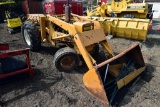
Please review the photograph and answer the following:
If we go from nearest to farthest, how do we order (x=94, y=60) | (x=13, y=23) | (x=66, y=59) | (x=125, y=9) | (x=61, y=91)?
(x=61, y=91) → (x=94, y=60) → (x=66, y=59) → (x=13, y=23) → (x=125, y=9)

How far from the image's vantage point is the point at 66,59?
473 cm

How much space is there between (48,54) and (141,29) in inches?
160

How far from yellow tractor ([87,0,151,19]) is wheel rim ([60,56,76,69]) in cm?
768

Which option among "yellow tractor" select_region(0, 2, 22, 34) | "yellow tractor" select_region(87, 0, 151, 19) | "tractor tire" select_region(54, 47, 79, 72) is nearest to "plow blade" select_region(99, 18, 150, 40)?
"yellow tractor" select_region(87, 0, 151, 19)

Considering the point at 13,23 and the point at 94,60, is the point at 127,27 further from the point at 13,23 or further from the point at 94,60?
the point at 13,23

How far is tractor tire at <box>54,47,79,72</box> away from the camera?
15.0 feet

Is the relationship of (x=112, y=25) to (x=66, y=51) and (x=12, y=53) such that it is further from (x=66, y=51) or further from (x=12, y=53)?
(x=12, y=53)

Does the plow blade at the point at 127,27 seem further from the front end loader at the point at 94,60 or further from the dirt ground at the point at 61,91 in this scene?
the front end loader at the point at 94,60

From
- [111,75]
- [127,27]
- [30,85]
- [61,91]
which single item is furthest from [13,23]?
[111,75]

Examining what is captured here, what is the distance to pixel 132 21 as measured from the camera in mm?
7500

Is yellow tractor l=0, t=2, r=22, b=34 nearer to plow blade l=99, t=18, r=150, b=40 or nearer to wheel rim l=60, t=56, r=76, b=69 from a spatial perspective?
plow blade l=99, t=18, r=150, b=40

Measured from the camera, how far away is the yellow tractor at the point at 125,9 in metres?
10.8

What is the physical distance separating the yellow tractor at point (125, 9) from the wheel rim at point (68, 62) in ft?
25.2

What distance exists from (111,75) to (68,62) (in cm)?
131
